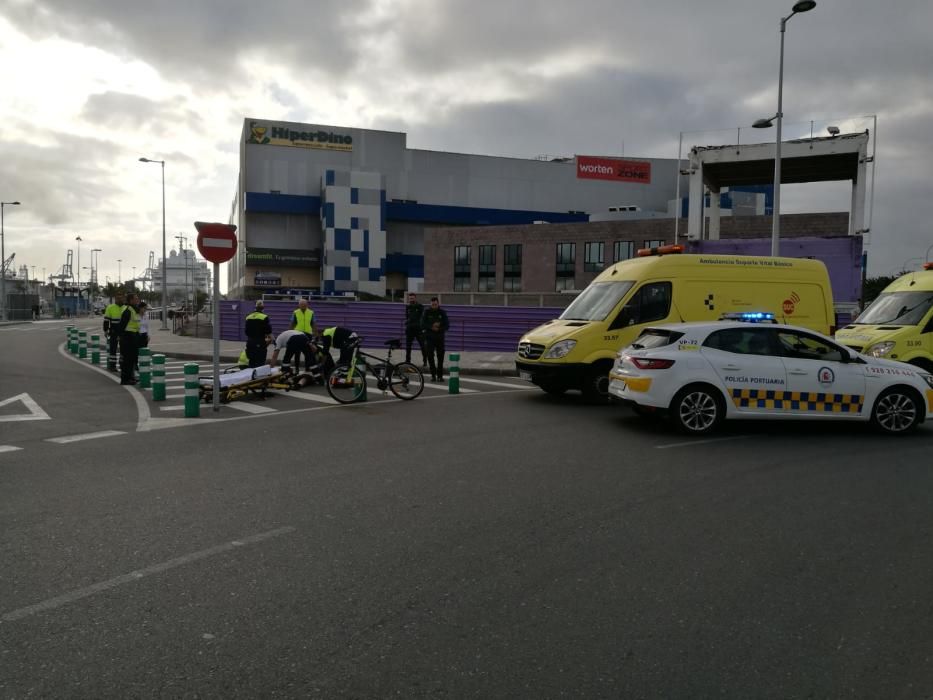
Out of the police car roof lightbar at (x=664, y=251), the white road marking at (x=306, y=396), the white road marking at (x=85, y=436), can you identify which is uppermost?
the police car roof lightbar at (x=664, y=251)

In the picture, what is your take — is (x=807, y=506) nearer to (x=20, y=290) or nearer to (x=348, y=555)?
(x=348, y=555)

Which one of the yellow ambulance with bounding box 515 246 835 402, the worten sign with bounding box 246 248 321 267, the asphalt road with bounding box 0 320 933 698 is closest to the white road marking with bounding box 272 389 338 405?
the yellow ambulance with bounding box 515 246 835 402

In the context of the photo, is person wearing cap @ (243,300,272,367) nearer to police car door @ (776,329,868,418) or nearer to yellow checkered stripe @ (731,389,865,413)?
yellow checkered stripe @ (731,389,865,413)

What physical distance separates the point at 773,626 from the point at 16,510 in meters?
5.25

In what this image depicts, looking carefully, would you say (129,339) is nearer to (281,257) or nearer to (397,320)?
(397,320)

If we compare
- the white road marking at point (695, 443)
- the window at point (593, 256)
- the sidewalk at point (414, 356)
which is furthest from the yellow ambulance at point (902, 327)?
the window at point (593, 256)

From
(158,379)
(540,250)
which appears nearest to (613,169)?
(540,250)

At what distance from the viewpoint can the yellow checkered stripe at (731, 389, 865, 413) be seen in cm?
891

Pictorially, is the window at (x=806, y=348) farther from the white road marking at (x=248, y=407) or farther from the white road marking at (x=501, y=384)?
the white road marking at (x=248, y=407)

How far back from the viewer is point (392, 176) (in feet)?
262

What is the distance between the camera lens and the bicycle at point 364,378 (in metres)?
11.8

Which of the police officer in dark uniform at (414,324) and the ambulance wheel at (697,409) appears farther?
the police officer in dark uniform at (414,324)

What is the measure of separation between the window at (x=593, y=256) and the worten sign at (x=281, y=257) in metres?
28.2

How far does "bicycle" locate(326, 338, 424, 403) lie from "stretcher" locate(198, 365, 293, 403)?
102cm
